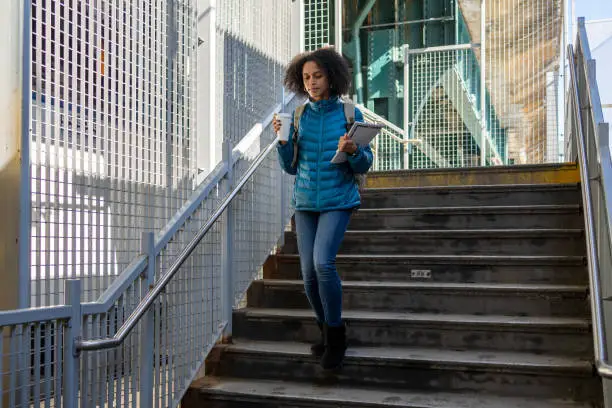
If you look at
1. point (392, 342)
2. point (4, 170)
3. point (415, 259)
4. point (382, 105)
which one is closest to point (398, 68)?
point (382, 105)

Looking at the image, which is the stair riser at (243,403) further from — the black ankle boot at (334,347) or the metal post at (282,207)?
the metal post at (282,207)

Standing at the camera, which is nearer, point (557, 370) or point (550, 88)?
point (557, 370)

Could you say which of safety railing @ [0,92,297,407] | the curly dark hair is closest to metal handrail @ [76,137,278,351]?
safety railing @ [0,92,297,407]

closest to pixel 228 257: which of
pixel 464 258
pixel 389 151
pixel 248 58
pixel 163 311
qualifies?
pixel 163 311

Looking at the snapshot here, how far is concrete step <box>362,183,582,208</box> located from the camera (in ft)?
14.6

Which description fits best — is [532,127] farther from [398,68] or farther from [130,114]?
[130,114]

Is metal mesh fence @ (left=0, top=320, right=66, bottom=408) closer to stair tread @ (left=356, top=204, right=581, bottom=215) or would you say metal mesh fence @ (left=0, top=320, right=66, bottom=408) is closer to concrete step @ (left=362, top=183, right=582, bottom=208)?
stair tread @ (left=356, top=204, right=581, bottom=215)

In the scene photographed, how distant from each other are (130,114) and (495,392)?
2.62 meters

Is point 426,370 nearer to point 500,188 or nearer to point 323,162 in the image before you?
point 323,162

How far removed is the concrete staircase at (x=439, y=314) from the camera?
3.06 meters

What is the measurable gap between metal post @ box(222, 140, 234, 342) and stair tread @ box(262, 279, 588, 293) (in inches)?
15.4

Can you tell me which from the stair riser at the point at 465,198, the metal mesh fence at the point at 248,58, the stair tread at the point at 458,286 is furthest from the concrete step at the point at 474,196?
the metal mesh fence at the point at 248,58

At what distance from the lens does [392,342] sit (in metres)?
3.50

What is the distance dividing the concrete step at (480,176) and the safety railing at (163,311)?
111 centimetres
